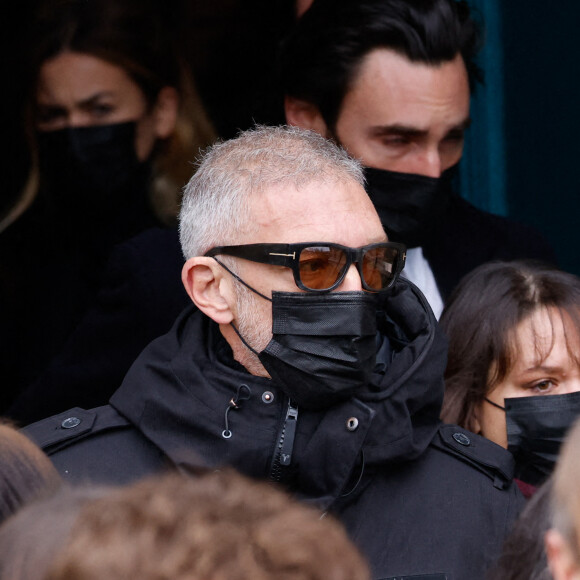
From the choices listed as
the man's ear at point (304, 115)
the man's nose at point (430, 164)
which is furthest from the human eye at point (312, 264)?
the man's ear at point (304, 115)

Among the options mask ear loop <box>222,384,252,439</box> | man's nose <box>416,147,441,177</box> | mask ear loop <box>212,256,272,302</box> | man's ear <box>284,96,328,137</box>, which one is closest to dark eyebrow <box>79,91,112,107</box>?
man's ear <box>284,96,328,137</box>

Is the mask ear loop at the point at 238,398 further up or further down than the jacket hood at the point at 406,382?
further up

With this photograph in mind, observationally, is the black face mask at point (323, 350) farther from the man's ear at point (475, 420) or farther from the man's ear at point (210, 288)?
the man's ear at point (475, 420)

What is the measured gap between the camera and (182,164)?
3.73 metres

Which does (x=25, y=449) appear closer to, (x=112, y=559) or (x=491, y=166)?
(x=112, y=559)

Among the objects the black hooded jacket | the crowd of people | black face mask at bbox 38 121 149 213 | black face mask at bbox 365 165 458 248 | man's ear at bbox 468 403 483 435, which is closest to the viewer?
the crowd of people

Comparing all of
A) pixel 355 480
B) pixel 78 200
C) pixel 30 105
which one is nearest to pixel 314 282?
pixel 355 480

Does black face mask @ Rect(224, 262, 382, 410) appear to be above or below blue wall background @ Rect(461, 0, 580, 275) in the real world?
above

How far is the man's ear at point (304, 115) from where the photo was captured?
3514 mm

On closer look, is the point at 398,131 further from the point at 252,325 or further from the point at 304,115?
the point at 252,325

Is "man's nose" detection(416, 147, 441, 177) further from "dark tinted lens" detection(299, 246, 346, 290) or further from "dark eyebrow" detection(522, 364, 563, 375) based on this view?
"dark tinted lens" detection(299, 246, 346, 290)

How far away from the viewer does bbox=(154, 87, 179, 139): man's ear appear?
368 cm

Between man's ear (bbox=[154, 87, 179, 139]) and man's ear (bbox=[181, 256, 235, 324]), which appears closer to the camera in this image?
man's ear (bbox=[181, 256, 235, 324])

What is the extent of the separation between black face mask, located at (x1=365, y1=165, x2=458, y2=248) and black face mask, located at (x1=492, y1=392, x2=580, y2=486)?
29.7 inches
